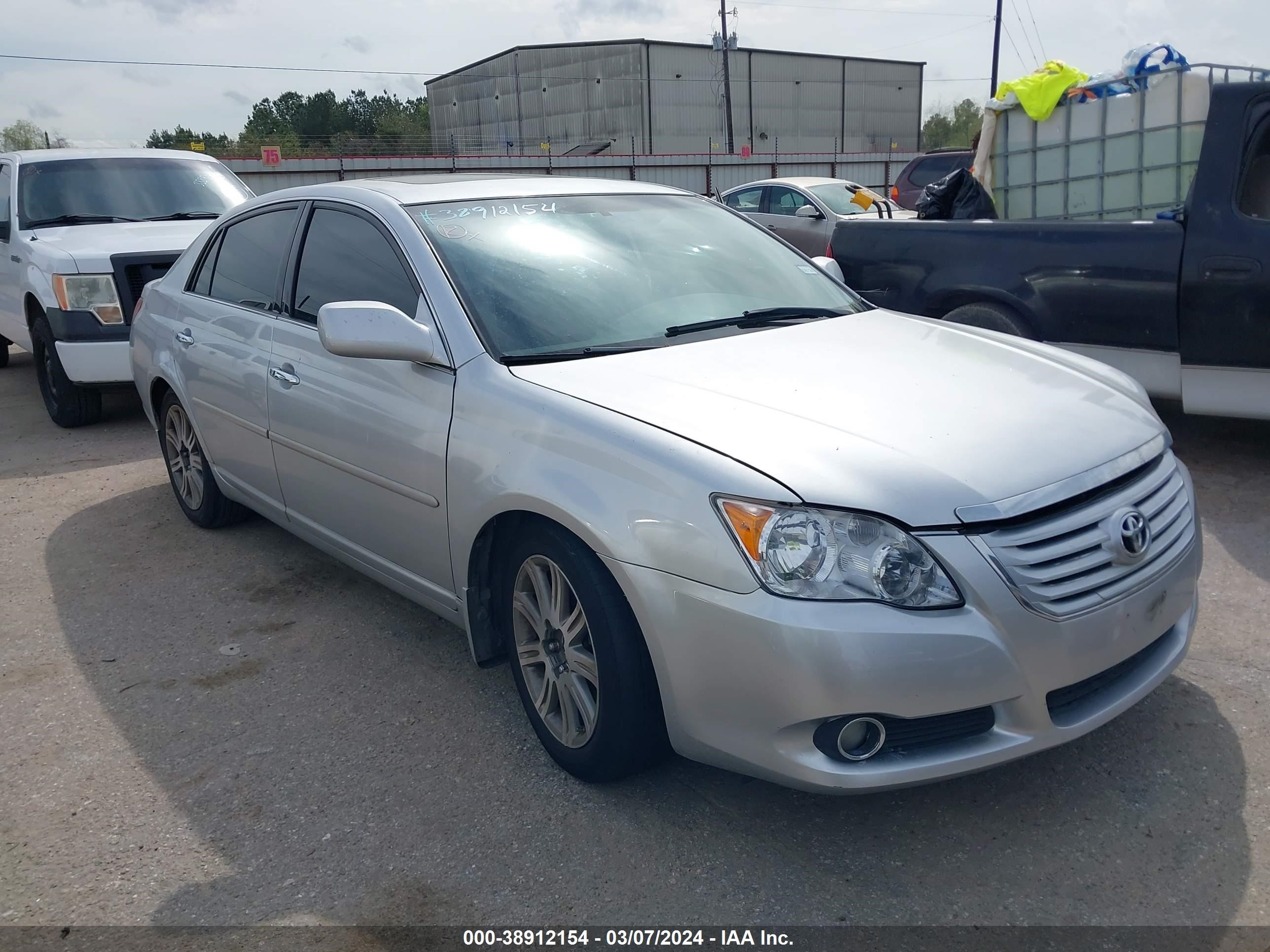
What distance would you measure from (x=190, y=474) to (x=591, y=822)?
3.39 meters

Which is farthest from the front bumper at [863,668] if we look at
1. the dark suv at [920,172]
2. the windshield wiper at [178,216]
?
the dark suv at [920,172]

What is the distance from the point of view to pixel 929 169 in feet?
56.5

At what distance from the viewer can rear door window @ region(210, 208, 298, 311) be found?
4340mm

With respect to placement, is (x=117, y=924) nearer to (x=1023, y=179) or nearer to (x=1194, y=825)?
(x=1194, y=825)

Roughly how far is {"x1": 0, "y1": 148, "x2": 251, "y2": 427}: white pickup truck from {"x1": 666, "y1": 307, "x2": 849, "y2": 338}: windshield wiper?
5464 mm

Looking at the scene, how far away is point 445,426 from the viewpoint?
3188mm

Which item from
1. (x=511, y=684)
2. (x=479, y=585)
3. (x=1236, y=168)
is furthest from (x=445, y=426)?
(x=1236, y=168)

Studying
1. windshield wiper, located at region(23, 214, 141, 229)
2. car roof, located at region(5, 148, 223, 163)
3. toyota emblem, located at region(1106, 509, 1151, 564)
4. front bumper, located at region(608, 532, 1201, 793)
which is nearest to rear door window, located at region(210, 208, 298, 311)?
front bumper, located at region(608, 532, 1201, 793)

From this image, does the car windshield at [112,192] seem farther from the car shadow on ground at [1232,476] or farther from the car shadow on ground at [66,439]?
the car shadow on ground at [1232,476]

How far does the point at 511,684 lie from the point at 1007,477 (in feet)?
6.16

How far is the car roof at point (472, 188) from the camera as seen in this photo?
12.6 feet

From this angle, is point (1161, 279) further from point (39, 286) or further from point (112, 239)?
point (39, 286)

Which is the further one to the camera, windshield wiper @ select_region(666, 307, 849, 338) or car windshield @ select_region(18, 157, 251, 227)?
Result: car windshield @ select_region(18, 157, 251, 227)

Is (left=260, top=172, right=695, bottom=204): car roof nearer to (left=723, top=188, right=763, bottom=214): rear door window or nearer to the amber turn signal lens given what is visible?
the amber turn signal lens
